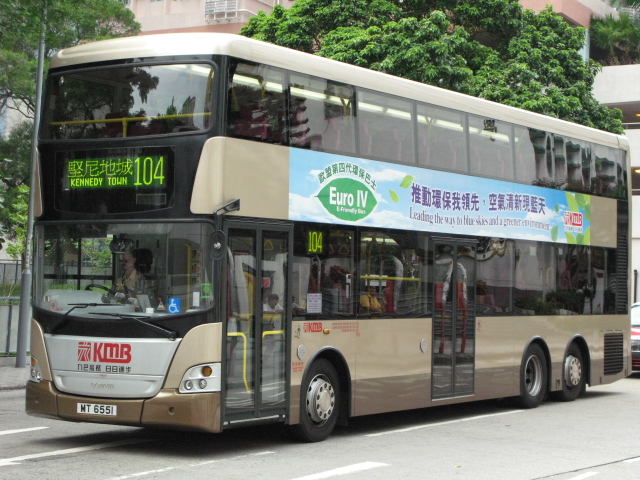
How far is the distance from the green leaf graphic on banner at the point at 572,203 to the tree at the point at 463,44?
12.3 metres

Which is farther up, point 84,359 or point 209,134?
point 209,134

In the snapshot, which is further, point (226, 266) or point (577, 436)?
point (577, 436)

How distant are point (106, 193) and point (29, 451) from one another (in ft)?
8.77

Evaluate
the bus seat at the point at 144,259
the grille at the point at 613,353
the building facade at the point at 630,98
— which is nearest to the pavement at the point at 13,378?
the bus seat at the point at 144,259

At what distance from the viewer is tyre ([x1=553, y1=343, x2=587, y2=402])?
56.1 ft

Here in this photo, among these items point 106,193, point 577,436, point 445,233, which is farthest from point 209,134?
point 577,436

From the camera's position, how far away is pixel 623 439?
41.0ft

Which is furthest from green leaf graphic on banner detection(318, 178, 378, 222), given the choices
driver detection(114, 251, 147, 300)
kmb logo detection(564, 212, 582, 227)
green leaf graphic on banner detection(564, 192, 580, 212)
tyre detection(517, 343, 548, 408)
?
green leaf graphic on banner detection(564, 192, 580, 212)

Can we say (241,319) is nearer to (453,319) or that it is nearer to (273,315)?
(273,315)

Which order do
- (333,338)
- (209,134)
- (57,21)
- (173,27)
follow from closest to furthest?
(209,134) → (333,338) → (57,21) → (173,27)

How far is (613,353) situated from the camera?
1834 centimetres

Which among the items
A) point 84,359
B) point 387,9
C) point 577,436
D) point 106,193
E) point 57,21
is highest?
point 387,9

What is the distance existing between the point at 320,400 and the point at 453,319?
127 inches

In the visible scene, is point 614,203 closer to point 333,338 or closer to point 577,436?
point 577,436
